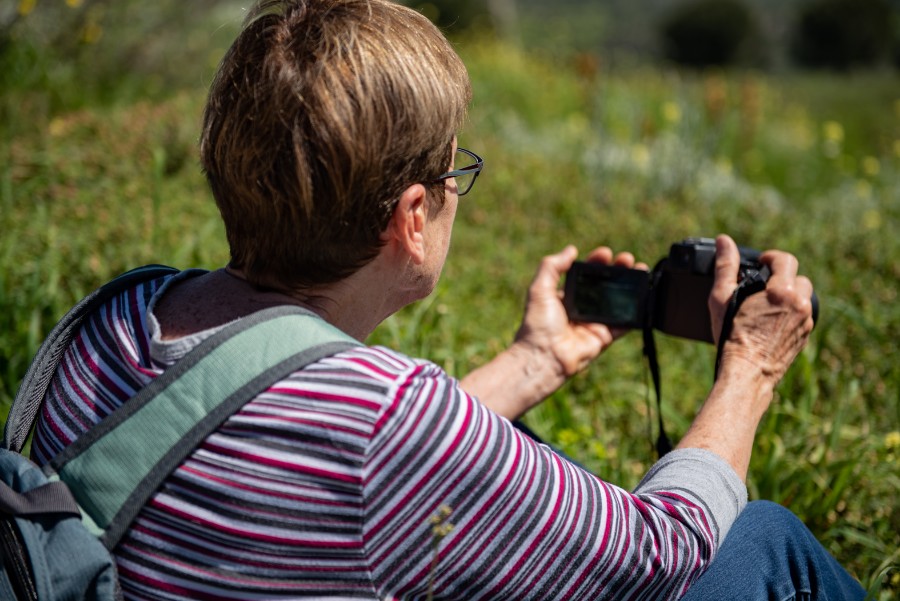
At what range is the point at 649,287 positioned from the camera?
1979mm

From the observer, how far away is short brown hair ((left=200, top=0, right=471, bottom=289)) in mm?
1145

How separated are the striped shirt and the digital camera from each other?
32.4 inches

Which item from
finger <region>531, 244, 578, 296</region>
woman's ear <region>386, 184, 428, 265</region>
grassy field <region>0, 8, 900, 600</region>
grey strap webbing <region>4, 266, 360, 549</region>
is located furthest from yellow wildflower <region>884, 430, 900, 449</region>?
grey strap webbing <region>4, 266, 360, 549</region>

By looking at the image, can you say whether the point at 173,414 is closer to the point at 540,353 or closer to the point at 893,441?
the point at 540,353

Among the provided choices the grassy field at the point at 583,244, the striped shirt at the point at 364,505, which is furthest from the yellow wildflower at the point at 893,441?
the striped shirt at the point at 364,505

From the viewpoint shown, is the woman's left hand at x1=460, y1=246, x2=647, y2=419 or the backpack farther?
the woman's left hand at x1=460, y1=246, x2=647, y2=419

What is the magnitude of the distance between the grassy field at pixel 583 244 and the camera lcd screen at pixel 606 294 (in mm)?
426

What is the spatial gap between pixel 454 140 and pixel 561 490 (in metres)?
0.55

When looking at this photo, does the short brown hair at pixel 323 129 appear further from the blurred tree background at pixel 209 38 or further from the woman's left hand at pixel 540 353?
the woman's left hand at pixel 540 353

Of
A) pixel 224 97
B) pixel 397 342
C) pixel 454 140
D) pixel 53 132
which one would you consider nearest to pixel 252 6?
pixel 224 97

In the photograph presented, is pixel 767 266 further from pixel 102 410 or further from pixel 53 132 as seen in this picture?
pixel 53 132

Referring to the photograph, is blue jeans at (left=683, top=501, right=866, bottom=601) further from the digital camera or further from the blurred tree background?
the blurred tree background

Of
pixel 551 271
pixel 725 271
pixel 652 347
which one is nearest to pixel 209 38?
pixel 551 271

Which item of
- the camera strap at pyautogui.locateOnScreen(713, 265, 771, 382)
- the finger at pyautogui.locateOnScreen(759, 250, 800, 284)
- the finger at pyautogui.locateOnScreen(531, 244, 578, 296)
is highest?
the finger at pyautogui.locateOnScreen(759, 250, 800, 284)
